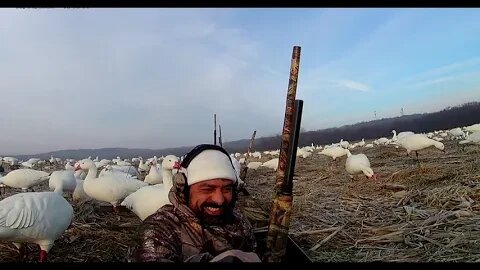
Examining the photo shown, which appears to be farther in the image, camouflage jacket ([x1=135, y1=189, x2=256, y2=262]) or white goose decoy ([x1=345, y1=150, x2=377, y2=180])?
white goose decoy ([x1=345, y1=150, x2=377, y2=180])

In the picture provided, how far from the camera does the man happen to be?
204 centimetres

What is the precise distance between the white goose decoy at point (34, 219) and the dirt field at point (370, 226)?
0.36 meters

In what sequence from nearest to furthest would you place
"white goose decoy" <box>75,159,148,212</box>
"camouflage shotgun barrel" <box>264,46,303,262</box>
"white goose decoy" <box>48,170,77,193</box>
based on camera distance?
"camouflage shotgun barrel" <box>264,46,303,262</box>, "white goose decoy" <box>75,159,148,212</box>, "white goose decoy" <box>48,170,77,193</box>

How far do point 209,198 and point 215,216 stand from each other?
0.36 ft

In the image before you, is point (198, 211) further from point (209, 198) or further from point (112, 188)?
point (112, 188)

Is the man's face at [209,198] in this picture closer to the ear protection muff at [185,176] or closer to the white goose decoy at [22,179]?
the ear protection muff at [185,176]

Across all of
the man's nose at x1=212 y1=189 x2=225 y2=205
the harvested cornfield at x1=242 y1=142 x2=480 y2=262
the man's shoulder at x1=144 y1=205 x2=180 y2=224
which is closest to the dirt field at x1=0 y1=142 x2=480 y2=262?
the harvested cornfield at x1=242 y1=142 x2=480 y2=262

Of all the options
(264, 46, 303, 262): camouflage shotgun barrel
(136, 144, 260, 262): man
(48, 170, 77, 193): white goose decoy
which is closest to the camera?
(264, 46, 303, 262): camouflage shotgun barrel

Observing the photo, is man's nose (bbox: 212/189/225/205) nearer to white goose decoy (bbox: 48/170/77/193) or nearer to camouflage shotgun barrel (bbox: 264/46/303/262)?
camouflage shotgun barrel (bbox: 264/46/303/262)

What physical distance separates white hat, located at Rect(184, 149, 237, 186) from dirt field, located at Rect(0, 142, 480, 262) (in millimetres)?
1497

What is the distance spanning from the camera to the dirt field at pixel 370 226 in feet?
13.5

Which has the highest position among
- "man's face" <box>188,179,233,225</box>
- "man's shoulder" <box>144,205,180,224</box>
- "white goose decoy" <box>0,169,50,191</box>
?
"man's face" <box>188,179,233,225</box>

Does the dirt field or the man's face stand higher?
the man's face

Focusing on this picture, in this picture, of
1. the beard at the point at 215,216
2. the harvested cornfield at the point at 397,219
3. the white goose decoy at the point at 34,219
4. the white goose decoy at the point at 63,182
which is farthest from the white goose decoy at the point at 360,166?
the beard at the point at 215,216
